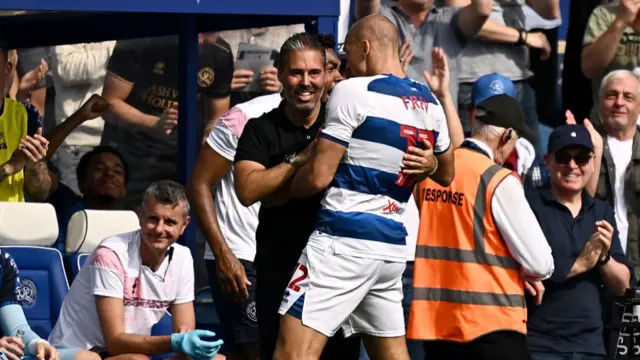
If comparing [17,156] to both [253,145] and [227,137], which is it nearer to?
[227,137]

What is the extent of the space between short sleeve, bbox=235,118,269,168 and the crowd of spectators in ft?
1.82

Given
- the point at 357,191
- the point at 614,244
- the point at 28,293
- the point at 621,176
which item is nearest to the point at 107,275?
the point at 28,293

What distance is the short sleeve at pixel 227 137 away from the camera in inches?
262

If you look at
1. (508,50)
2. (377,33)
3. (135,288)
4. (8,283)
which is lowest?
(135,288)

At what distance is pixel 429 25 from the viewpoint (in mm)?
9297

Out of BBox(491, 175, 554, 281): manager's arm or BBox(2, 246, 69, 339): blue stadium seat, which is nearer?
BBox(491, 175, 554, 281): manager's arm

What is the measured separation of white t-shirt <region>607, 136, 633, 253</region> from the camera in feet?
28.5

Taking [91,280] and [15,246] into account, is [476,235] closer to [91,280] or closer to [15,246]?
[91,280]

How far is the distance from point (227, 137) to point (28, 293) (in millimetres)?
1522

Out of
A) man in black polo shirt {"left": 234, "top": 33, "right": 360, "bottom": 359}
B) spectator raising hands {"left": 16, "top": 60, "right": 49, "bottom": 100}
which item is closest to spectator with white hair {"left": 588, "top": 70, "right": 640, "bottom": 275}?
man in black polo shirt {"left": 234, "top": 33, "right": 360, "bottom": 359}

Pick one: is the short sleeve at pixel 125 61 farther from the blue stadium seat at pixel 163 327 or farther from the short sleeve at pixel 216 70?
the blue stadium seat at pixel 163 327

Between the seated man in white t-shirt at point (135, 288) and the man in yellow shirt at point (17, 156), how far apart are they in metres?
1.16

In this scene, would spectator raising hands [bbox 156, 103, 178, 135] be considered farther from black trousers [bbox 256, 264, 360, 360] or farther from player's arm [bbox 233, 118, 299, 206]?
black trousers [bbox 256, 264, 360, 360]

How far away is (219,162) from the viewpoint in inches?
264
